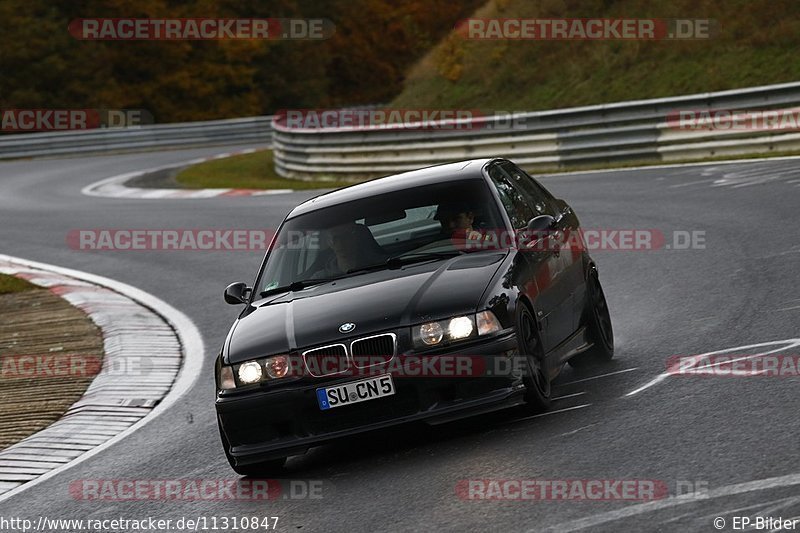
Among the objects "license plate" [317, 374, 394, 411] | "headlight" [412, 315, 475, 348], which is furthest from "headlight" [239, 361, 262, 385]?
"headlight" [412, 315, 475, 348]

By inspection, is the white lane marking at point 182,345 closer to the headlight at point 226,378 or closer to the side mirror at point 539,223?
the headlight at point 226,378

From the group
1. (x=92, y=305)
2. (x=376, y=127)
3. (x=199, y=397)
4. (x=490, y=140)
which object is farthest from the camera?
(x=376, y=127)

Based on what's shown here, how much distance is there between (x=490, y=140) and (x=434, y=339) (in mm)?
16849

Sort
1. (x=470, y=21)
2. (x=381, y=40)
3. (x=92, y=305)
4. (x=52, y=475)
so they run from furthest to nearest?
1. (x=381, y=40)
2. (x=470, y=21)
3. (x=92, y=305)
4. (x=52, y=475)

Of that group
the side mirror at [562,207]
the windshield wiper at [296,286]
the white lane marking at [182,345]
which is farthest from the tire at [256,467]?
the side mirror at [562,207]

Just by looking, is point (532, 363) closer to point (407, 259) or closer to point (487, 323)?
point (487, 323)

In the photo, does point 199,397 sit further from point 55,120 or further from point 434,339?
point 55,120

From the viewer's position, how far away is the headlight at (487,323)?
6602 millimetres

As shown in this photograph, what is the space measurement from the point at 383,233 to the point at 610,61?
76.9 feet

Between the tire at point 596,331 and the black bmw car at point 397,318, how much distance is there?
73 mm

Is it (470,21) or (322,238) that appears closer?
(322,238)

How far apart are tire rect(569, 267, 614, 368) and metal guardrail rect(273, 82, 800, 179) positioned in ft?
38.1

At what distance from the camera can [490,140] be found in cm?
2316

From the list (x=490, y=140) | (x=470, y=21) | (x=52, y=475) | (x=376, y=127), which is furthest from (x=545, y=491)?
(x=470, y=21)
